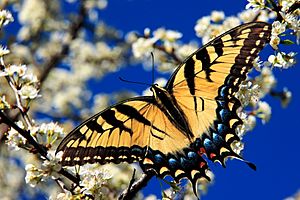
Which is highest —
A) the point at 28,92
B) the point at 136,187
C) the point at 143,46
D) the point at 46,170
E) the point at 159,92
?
the point at 143,46

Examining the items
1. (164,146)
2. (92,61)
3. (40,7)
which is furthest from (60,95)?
(164,146)

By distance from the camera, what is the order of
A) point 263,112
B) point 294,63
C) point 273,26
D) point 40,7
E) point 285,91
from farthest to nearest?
point 40,7 → point 285,91 → point 263,112 → point 294,63 → point 273,26

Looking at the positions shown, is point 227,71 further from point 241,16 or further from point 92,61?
point 92,61

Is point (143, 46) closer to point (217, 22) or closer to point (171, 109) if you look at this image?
point (217, 22)

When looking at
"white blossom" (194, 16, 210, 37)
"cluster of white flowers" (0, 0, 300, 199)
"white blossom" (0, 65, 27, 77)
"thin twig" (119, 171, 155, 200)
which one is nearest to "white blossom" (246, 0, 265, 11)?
"cluster of white flowers" (0, 0, 300, 199)

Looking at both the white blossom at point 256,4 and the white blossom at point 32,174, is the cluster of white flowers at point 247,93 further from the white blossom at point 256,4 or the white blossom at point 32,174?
the white blossom at point 32,174

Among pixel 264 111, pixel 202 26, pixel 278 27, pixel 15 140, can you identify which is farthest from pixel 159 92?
pixel 202 26

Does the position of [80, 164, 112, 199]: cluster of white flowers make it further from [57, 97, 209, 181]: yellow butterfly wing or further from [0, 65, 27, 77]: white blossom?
[0, 65, 27, 77]: white blossom

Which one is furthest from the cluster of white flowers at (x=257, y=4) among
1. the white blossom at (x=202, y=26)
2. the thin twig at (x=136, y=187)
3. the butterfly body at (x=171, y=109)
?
the white blossom at (x=202, y=26)
